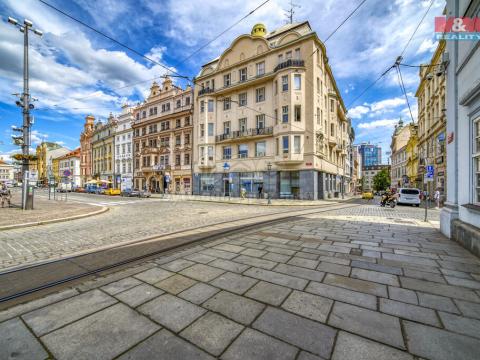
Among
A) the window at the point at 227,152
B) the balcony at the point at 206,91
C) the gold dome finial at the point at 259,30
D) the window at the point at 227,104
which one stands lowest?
the window at the point at 227,152

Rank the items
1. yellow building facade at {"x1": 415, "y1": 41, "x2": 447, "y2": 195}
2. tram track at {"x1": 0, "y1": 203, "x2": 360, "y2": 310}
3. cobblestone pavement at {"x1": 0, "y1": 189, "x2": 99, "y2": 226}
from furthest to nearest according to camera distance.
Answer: yellow building facade at {"x1": 415, "y1": 41, "x2": 447, "y2": 195}
cobblestone pavement at {"x1": 0, "y1": 189, "x2": 99, "y2": 226}
tram track at {"x1": 0, "y1": 203, "x2": 360, "y2": 310}

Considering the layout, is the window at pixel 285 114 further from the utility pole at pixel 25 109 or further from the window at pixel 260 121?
the utility pole at pixel 25 109

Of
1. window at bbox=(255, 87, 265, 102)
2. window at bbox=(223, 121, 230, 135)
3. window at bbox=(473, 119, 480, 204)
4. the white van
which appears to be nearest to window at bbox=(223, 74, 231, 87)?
window at bbox=(255, 87, 265, 102)

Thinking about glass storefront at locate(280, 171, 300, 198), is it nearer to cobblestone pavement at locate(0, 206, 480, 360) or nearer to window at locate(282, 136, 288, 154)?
window at locate(282, 136, 288, 154)

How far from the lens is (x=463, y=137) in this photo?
593cm

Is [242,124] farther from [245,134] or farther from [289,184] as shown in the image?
[289,184]

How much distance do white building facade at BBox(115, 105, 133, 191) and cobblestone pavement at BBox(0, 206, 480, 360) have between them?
4646 centimetres

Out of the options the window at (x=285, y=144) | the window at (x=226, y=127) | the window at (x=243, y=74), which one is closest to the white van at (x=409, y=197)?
the window at (x=285, y=144)

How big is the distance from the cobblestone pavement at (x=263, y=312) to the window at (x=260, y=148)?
23.4 meters

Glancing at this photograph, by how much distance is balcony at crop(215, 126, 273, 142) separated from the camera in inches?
1043

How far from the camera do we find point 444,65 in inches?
284

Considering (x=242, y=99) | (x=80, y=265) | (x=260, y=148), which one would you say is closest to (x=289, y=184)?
(x=260, y=148)

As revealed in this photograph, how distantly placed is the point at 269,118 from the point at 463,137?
22.2 m

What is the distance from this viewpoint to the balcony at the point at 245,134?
26.5 m
